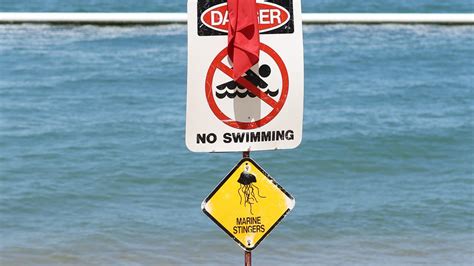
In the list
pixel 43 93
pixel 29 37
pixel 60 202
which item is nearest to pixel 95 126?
pixel 43 93

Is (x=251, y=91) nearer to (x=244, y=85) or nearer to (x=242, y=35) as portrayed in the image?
(x=244, y=85)

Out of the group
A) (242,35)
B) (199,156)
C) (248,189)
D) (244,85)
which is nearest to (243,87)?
(244,85)

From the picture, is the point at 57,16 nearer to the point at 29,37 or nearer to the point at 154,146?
the point at 29,37

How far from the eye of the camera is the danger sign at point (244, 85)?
4.32 metres

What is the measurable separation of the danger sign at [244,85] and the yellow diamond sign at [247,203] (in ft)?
0.44

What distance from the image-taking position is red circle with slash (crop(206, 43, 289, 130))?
14.3ft

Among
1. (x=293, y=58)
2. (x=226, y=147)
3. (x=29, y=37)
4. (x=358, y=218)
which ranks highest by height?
(x=29, y=37)

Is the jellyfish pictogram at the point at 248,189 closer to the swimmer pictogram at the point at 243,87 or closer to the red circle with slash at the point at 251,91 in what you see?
the red circle with slash at the point at 251,91

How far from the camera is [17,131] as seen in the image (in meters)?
9.77

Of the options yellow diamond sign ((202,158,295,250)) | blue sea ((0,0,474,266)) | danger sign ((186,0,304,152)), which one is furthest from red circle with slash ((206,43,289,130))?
blue sea ((0,0,474,266))

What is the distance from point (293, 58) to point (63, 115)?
6.09 metres

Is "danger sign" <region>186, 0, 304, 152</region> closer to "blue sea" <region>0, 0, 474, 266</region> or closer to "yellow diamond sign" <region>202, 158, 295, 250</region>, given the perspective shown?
"yellow diamond sign" <region>202, 158, 295, 250</region>

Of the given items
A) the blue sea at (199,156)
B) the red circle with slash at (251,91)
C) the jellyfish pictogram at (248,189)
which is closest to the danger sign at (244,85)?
the red circle with slash at (251,91)

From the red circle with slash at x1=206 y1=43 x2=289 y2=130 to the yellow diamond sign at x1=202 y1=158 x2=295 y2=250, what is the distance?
160 mm
